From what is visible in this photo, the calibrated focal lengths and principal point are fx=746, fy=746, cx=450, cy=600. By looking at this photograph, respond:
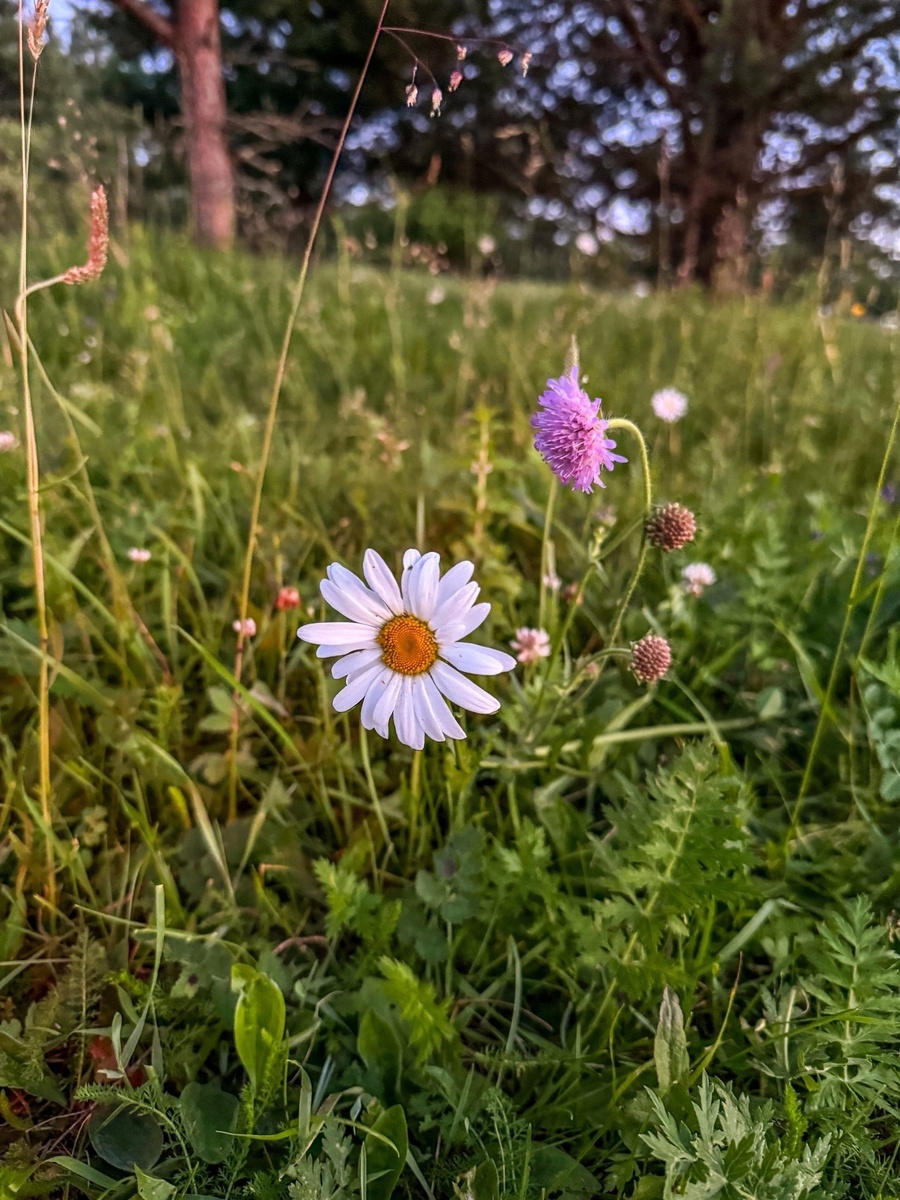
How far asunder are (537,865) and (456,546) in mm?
673

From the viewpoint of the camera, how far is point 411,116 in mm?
13164

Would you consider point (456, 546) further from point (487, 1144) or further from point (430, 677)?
point (487, 1144)

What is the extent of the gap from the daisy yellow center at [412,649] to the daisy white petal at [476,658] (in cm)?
2

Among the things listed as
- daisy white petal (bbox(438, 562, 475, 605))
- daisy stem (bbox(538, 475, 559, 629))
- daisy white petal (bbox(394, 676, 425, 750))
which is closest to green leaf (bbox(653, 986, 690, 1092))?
daisy white petal (bbox(394, 676, 425, 750))

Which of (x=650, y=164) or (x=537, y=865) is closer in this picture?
(x=537, y=865)

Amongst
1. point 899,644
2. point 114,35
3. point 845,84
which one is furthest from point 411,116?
point 899,644

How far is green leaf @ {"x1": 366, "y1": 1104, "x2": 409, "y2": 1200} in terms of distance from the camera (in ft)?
2.57

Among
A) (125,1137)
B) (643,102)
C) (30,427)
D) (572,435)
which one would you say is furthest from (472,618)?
(643,102)

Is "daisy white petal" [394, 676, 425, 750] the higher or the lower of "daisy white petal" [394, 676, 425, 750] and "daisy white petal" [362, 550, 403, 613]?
the lower

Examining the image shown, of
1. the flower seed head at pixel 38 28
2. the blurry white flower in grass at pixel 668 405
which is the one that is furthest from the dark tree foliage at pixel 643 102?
the flower seed head at pixel 38 28

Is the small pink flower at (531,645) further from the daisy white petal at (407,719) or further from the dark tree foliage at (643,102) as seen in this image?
the dark tree foliage at (643,102)

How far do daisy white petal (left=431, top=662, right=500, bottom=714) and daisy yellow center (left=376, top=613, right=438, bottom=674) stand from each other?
0.01 m

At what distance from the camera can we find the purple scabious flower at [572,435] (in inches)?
32.4

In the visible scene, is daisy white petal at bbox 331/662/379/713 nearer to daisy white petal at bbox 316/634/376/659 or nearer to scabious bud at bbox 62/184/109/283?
daisy white petal at bbox 316/634/376/659
